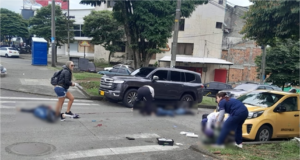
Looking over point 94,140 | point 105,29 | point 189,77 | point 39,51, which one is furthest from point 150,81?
point 105,29

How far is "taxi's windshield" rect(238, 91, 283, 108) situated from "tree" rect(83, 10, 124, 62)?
87.2ft

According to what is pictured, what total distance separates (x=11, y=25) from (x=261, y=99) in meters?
42.1

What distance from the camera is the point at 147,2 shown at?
1692cm

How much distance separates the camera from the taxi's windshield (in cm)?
812

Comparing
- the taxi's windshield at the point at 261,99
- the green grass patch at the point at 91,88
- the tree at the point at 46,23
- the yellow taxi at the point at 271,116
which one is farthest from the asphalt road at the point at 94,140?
the tree at the point at 46,23

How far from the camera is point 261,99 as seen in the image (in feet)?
27.6

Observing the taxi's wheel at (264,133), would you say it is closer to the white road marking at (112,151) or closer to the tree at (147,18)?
the white road marking at (112,151)

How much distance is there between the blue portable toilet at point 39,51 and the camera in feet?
79.9

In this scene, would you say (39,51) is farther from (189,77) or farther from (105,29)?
(189,77)

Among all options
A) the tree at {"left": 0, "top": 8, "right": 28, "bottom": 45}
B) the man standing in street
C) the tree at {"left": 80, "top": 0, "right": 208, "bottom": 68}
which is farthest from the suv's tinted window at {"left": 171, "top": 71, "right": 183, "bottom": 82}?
the tree at {"left": 0, "top": 8, "right": 28, "bottom": 45}

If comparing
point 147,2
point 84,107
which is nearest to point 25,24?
point 147,2

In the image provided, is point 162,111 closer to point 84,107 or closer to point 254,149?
point 254,149

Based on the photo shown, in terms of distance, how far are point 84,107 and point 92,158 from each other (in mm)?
5288

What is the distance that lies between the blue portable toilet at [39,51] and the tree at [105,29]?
10.1 meters
